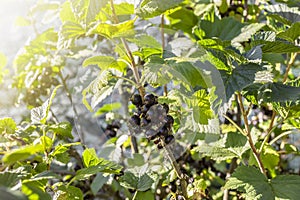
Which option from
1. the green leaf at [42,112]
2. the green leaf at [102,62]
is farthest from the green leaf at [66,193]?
the green leaf at [102,62]

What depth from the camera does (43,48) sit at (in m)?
1.37

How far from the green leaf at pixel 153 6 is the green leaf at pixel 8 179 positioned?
37cm

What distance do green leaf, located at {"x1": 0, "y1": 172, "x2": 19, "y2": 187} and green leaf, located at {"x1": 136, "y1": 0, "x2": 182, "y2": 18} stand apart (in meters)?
0.37

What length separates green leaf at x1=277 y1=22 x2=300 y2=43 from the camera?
34.7 inches

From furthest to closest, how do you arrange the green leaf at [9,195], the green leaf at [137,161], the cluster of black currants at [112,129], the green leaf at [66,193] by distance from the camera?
the cluster of black currants at [112,129], the green leaf at [137,161], the green leaf at [66,193], the green leaf at [9,195]

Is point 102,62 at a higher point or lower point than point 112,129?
higher

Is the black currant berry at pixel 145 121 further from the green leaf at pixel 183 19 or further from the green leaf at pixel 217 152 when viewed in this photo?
the green leaf at pixel 183 19

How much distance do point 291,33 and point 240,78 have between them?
0.22 m

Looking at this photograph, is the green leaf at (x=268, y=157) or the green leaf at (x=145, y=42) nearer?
the green leaf at (x=145, y=42)

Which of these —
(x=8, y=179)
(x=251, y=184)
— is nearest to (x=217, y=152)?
(x=251, y=184)

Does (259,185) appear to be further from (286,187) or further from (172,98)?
(172,98)

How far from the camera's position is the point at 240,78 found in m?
0.76

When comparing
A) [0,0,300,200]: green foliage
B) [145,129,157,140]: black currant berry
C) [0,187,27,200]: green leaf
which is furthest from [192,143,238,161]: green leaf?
[0,187,27,200]: green leaf

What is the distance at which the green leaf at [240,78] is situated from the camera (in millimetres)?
753
